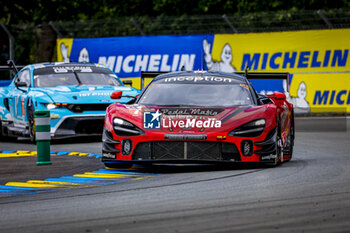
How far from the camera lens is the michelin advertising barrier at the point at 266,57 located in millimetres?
20938

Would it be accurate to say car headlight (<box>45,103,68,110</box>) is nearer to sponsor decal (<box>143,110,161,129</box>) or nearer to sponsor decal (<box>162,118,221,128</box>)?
sponsor decal (<box>143,110,161,129</box>)

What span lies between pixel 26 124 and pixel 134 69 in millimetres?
8179

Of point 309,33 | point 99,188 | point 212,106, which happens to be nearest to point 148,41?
point 309,33

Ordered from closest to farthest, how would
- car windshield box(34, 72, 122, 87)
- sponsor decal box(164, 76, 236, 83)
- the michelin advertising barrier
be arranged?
sponsor decal box(164, 76, 236, 83)
car windshield box(34, 72, 122, 87)
the michelin advertising barrier

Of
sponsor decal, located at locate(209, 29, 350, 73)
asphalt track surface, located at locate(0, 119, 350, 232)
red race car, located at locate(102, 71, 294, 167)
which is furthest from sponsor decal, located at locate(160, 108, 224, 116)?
sponsor decal, located at locate(209, 29, 350, 73)

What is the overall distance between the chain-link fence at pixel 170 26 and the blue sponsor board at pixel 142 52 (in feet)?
1.83

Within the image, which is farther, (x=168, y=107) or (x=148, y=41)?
(x=148, y=41)

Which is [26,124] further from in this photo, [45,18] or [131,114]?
[45,18]

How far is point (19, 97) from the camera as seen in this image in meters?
15.9

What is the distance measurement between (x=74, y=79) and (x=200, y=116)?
666cm

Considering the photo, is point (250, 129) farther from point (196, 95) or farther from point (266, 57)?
point (266, 57)

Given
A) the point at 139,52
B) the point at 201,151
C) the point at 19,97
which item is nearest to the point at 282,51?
the point at 139,52

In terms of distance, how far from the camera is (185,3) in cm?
3631

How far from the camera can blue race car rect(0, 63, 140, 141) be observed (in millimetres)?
14859
